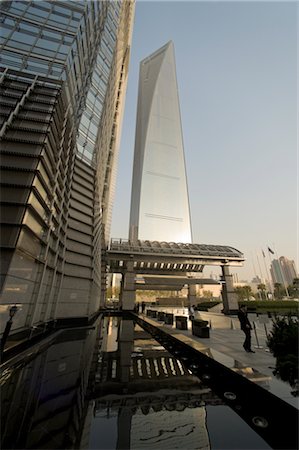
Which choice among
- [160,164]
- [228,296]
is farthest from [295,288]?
[160,164]

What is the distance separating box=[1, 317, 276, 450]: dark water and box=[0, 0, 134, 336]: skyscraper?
3.88m

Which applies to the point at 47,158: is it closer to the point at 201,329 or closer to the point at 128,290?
the point at 201,329

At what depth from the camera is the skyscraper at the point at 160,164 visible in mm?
80312

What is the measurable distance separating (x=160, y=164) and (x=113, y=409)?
88.5 m

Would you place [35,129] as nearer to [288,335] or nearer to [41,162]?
[41,162]

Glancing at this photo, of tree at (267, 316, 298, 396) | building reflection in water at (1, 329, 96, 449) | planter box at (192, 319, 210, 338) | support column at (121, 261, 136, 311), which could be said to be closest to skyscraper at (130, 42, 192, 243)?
support column at (121, 261, 136, 311)

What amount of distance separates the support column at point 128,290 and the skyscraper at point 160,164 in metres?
44.0

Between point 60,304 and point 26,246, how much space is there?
6.73 meters

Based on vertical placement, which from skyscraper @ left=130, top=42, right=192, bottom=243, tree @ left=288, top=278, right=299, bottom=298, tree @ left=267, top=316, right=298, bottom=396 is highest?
skyscraper @ left=130, top=42, right=192, bottom=243

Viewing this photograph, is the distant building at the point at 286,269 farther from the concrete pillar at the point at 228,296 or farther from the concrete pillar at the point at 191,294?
the concrete pillar at the point at 228,296

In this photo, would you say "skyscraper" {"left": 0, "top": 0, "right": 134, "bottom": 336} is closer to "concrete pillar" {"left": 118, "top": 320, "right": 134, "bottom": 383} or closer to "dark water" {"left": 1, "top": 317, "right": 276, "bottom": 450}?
"dark water" {"left": 1, "top": 317, "right": 276, "bottom": 450}

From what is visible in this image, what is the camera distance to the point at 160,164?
8775 cm

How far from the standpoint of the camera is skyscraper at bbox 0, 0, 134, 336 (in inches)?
375

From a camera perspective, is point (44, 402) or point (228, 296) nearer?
point (44, 402)
